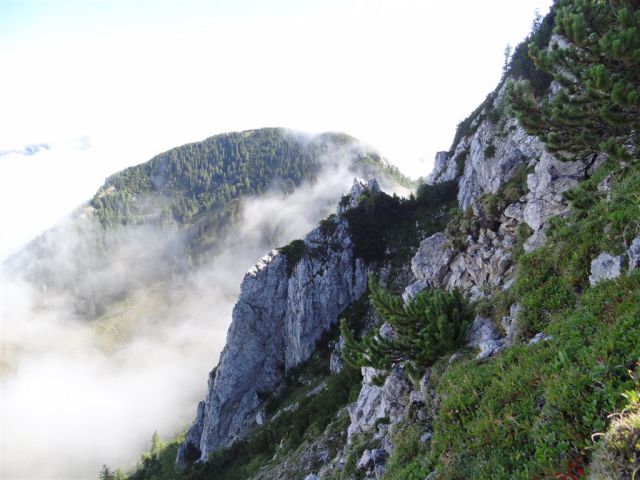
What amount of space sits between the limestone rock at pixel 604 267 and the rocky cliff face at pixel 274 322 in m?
51.9

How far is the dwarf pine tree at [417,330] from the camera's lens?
12.8m

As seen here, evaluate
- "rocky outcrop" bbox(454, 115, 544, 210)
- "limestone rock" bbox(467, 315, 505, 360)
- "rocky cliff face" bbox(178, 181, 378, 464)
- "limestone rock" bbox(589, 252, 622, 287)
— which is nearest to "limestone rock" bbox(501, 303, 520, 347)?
"limestone rock" bbox(467, 315, 505, 360)

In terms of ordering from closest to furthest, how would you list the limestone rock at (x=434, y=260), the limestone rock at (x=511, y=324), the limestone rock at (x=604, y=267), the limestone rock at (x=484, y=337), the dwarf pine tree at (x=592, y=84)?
the limestone rock at (x=604, y=267) → the dwarf pine tree at (x=592, y=84) → the limestone rock at (x=484, y=337) → the limestone rock at (x=511, y=324) → the limestone rock at (x=434, y=260)

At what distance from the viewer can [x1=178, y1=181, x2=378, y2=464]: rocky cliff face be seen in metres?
60.1

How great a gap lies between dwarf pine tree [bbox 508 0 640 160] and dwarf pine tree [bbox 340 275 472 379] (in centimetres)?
672

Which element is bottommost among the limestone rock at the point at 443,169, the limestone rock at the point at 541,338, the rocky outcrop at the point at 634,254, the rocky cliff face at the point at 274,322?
the limestone rock at the point at 541,338

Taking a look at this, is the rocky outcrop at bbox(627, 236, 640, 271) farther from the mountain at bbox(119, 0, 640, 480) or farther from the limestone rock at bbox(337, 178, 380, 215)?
the limestone rock at bbox(337, 178, 380, 215)

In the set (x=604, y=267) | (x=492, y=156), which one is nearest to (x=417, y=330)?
(x=604, y=267)

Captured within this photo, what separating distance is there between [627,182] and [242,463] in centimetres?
4262

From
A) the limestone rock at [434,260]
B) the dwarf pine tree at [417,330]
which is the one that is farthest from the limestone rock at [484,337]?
the limestone rock at [434,260]

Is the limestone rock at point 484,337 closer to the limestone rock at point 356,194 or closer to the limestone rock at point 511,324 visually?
the limestone rock at point 511,324

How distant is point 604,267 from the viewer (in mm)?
9172

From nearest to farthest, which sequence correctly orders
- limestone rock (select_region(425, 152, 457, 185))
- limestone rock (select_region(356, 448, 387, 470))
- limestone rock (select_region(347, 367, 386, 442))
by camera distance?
limestone rock (select_region(356, 448, 387, 470)) < limestone rock (select_region(347, 367, 386, 442)) < limestone rock (select_region(425, 152, 457, 185))

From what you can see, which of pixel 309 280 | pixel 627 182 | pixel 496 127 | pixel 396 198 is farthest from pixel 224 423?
pixel 627 182
